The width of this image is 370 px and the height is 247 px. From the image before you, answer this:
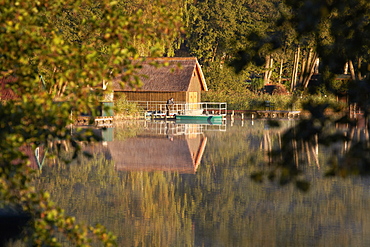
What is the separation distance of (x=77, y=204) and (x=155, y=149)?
47.2 feet

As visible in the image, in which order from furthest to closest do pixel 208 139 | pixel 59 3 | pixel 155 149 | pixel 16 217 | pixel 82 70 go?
1. pixel 208 139
2. pixel 155 149
3. pixel 16 217
4. pixel 59 3
5. pixel 82 70

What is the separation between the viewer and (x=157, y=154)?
3222 centimetres

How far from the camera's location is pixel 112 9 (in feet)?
24.8

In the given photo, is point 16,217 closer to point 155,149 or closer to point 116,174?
point 116,174

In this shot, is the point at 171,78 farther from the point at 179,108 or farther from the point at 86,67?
the point at 86,67

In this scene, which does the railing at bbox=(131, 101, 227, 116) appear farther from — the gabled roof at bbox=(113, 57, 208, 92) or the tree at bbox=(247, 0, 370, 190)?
the tree at bbox=(247, 0, 370, 190)

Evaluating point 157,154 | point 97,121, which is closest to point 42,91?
point 157,154

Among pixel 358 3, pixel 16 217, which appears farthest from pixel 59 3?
pixel 16 217

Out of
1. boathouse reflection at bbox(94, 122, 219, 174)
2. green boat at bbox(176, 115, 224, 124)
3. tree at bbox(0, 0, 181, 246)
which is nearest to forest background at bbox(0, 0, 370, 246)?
tree at bbox(0, 0, 181, 246)

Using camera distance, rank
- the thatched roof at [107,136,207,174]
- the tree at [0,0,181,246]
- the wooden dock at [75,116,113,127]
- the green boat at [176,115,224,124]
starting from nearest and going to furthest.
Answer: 1. the tree at [0,0,181,246]
2. the thatched roof at [107,136,207,174]
3. the wooden dock at [75,116,113,127]
4. the green boat at [176,115,224,124]

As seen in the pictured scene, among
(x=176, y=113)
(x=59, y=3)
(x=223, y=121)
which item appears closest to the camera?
(x=59, y=3)

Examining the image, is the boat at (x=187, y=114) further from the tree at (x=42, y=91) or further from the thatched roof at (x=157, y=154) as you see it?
the tree at (x=42, y=91)

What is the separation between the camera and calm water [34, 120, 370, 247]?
1614 cm

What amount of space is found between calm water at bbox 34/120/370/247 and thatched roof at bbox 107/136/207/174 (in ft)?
0.15
